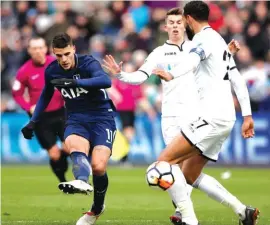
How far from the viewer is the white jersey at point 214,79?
9.95 metres

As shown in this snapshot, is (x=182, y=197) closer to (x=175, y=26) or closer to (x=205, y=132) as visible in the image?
(x=205, y=132)

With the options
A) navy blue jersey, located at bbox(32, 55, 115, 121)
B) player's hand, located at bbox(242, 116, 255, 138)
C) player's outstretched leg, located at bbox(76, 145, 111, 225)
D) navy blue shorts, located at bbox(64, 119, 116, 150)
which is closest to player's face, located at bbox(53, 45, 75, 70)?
navy blue jersey, located at bbox(32, 55, 115, 121)

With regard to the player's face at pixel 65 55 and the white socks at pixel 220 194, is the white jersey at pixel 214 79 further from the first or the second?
the player's face at pixel 65 55

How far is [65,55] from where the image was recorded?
1064cm

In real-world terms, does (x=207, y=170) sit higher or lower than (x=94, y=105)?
lower

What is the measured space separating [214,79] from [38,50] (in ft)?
18.9

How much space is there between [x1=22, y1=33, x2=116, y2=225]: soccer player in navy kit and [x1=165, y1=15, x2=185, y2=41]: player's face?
4.89 ft

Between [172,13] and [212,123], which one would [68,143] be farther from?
[172,13]

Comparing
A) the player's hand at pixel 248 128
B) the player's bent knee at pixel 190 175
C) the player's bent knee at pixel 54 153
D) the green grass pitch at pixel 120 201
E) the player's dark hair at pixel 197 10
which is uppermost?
the player's dark hair at pixel 197 10

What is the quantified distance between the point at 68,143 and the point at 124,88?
11.6m

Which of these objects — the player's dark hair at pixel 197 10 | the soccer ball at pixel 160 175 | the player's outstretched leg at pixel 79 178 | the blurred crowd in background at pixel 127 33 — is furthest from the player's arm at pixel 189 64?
the blurred crowd in background at pixel 127 33

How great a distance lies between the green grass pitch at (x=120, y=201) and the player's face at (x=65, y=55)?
2.04m

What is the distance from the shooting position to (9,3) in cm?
2577

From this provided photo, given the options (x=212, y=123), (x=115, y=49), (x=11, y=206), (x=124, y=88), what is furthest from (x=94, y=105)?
(x=115, y=49)
